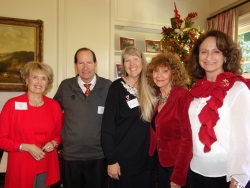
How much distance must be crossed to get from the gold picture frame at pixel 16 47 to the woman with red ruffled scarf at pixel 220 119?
2887mm

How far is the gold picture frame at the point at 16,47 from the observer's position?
12.3 ft

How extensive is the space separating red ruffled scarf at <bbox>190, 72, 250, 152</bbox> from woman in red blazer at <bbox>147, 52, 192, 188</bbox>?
0.61 feet

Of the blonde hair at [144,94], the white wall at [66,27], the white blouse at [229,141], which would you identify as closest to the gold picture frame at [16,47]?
the white wall at [66,27]

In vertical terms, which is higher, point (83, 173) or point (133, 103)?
point (133, 103)

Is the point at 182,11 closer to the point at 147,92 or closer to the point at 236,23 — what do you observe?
the point at 236,23

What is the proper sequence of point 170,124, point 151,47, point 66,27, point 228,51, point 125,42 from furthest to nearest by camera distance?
point 151,47
point 125,42
point 66,27
point 170,124
point 228,51

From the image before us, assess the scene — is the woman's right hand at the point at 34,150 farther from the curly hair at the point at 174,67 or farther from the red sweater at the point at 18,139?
the curly hair at the point at 174,67

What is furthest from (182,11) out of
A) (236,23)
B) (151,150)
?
(151,150)

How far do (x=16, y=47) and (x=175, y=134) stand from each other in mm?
3033

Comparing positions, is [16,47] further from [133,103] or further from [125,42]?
[133,103]

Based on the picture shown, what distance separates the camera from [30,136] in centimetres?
206

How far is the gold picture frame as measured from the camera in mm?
3738

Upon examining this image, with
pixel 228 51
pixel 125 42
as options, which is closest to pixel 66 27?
pixel 125 42

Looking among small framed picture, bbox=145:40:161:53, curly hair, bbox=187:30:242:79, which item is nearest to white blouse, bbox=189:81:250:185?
curly hair, bbox=187:30:242:79
